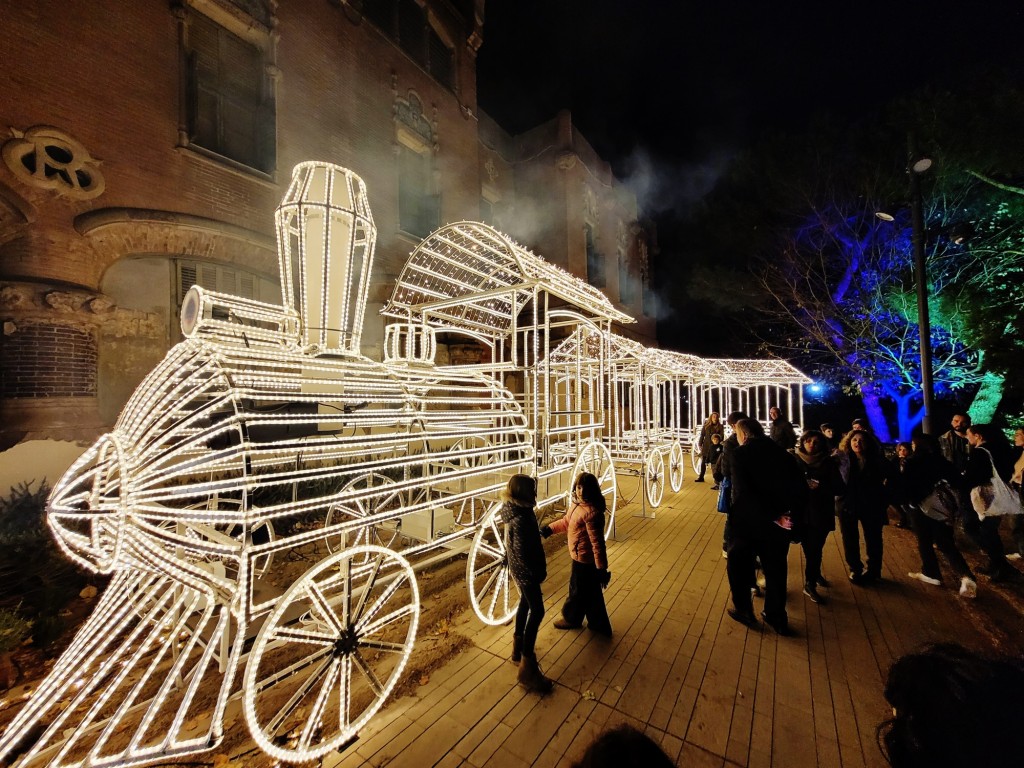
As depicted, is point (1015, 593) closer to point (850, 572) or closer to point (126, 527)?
point (850, 572)

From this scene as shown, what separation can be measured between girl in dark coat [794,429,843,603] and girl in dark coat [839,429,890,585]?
47 centimetres

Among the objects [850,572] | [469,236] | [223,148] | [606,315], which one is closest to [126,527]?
[469,236]

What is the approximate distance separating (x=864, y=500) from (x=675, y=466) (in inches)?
208

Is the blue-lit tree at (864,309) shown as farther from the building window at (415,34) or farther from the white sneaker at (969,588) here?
the building window at (415,34)

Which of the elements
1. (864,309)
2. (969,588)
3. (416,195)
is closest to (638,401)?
(969,588)

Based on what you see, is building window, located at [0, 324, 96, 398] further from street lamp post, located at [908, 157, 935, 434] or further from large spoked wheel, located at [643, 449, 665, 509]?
street lamp post, located at [908, 157, 935, 434]

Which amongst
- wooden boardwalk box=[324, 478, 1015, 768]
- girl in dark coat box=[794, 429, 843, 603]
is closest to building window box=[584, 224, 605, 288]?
girl in dark coat box=[794, 429, 843, 603]

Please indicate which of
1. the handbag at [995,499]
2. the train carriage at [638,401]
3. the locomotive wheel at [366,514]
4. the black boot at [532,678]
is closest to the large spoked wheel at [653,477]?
the train carriage at [638,401]

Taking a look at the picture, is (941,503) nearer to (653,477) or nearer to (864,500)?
(864,500)

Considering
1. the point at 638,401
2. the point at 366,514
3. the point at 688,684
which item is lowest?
the point at 688,684

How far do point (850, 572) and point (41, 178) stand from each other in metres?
11.7

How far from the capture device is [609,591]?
470 centimetres

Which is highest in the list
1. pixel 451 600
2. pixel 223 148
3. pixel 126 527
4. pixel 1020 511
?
pixel 223 148

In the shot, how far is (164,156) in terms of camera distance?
6.75 m
